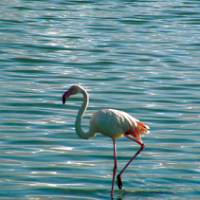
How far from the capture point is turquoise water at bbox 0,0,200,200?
1192cm

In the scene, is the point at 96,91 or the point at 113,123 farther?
the point at 96,91

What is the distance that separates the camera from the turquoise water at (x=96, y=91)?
39.1 ft

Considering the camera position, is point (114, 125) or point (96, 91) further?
point (96, 91)

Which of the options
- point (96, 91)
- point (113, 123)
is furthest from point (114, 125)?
point (96, 91)

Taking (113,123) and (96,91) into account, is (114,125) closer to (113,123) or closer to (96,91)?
(113,123)

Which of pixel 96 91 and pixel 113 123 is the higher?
pixel 113 123

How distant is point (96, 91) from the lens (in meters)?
17.4

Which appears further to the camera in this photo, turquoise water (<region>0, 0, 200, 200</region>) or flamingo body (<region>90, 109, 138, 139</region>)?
turquoise water (<region>0, 0, 200, 200</region>)

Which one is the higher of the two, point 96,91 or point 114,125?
point 114,125


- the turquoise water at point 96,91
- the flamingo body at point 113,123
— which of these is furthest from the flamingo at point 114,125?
the turquoise water at point 96,91

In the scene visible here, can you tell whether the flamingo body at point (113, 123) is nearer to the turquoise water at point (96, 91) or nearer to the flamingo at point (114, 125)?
the flamingo at point (114, 125)

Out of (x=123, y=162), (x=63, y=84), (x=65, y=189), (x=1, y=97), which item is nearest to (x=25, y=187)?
(x=65, y=189)

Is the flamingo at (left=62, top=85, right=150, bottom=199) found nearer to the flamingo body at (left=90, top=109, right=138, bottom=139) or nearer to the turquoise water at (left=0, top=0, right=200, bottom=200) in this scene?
the flamingo body at (left=90, top=109, right=138, bottom=139)

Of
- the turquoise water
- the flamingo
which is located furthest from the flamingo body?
the turquoise water
